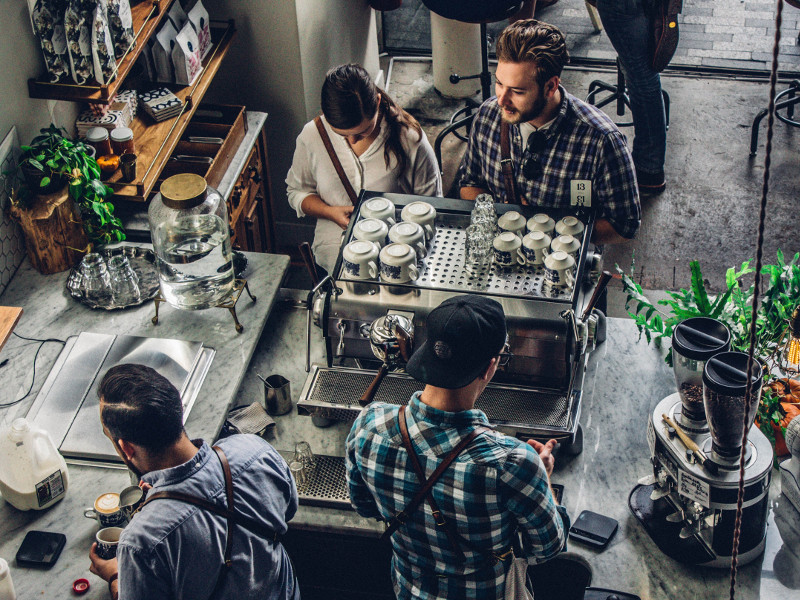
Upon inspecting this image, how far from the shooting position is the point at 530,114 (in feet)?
10.5

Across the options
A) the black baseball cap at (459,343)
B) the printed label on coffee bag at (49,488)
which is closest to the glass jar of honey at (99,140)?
the printed label on coffee bag at (49,488)

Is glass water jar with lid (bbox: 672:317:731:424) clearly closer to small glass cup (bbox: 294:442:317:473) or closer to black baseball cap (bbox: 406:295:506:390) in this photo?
black baseball cap (bbox: 406:295:506:390)

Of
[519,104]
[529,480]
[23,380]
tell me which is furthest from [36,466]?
[519,104]

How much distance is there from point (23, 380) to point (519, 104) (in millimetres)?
1933

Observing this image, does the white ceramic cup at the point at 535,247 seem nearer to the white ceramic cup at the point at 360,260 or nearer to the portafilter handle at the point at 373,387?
the white ceramic cup at the point at 360,260

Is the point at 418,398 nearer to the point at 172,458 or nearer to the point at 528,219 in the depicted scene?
the point at 172,458

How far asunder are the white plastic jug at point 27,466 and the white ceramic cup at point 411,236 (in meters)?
1.21

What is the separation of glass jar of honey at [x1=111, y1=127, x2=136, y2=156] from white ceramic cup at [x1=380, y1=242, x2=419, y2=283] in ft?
4.61

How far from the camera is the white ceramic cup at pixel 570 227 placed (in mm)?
2930

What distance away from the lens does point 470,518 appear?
Answer: 2.13 meters

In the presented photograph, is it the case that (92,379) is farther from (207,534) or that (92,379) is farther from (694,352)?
(694,352)

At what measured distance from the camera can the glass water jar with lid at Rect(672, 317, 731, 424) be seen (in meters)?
2.45

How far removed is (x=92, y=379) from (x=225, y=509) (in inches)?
41.1

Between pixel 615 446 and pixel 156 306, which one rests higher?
pixel 156 306
